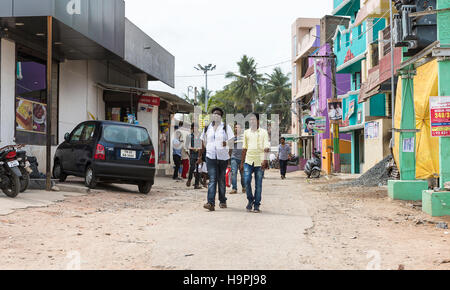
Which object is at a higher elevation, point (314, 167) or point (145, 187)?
point (314, 167)

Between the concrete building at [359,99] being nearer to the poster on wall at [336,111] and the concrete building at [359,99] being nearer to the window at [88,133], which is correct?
the poster on wall at [336,111]

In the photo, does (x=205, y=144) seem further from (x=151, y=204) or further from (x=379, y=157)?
(x=379, y=157)

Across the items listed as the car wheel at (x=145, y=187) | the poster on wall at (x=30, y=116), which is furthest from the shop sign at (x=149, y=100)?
the car wheel at (x=145, y=187)

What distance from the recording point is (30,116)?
1390cm

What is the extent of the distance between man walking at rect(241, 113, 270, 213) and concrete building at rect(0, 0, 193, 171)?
5.35m

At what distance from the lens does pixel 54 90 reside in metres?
15.5

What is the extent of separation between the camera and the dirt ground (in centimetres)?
479

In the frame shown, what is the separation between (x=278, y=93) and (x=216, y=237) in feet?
191

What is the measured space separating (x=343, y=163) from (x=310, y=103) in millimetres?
11056

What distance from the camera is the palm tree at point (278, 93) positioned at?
205ft

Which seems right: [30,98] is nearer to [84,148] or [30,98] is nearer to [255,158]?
[84,148]

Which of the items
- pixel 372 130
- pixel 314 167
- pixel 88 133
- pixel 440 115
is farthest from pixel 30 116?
pixel 372 130

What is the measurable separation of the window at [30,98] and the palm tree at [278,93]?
48840 millimetres

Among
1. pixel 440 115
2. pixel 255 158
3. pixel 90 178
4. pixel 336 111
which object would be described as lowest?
pixel 90 178
